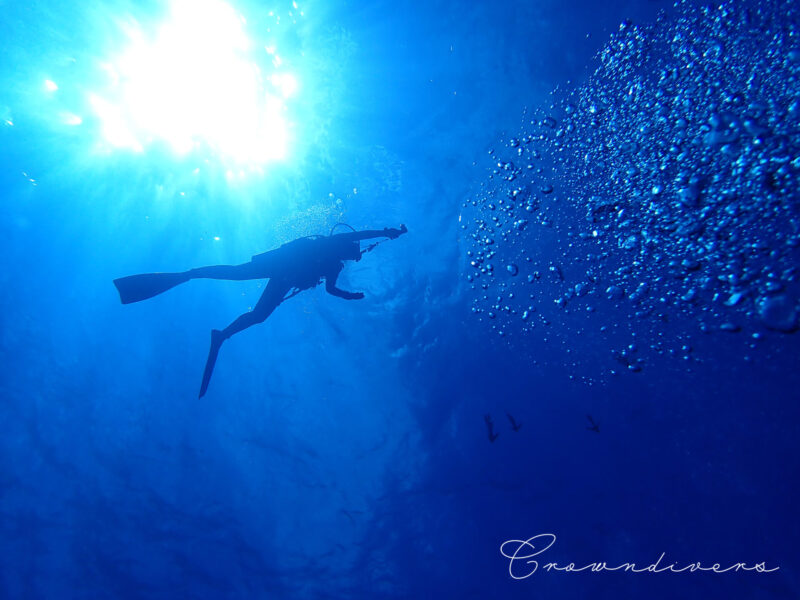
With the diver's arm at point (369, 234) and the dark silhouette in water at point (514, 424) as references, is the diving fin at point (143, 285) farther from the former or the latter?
the dark silhouette in water at point (514, 424)

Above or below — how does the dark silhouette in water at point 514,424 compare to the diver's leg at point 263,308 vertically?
below

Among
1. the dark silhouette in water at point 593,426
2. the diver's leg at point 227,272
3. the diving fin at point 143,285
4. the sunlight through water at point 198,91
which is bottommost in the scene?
the dark silhouette in water at point 593,426

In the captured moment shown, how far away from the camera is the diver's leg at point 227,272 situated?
620 cm

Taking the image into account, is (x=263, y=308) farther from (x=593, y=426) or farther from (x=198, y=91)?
(x=593, y=426)

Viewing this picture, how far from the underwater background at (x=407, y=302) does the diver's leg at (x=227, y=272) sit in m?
4.71

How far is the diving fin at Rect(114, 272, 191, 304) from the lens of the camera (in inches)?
225

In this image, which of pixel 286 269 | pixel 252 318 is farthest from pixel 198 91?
pixel 252 318

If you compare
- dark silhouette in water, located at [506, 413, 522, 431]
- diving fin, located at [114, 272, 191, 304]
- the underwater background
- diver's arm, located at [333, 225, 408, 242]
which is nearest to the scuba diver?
diver's arm, located at [333, 225, 408, 242]

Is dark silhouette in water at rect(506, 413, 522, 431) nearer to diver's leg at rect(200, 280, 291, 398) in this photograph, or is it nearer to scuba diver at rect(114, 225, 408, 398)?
scuba diver at rect(114, 225, 408, 398)

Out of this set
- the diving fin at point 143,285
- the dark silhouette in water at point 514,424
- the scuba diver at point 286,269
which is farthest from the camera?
the dark silhouette in water at point 514,424

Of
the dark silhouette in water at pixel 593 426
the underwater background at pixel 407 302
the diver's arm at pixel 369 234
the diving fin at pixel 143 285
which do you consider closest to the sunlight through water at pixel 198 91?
the underwater background at pixel 407 302

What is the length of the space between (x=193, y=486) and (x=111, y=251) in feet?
31.4

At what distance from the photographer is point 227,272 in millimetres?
6289

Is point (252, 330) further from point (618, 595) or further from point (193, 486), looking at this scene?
point (618, 595)
